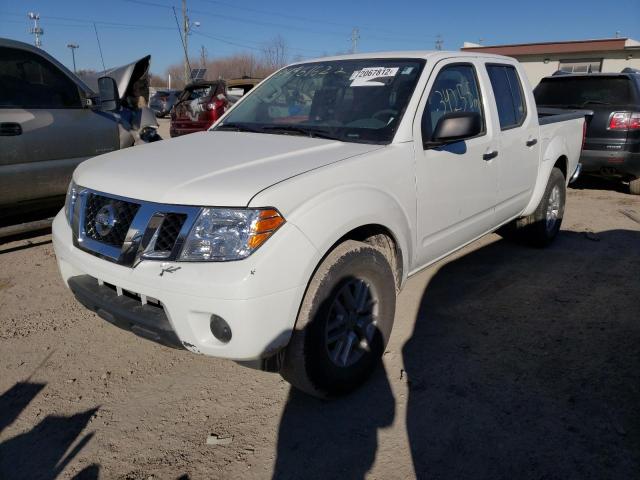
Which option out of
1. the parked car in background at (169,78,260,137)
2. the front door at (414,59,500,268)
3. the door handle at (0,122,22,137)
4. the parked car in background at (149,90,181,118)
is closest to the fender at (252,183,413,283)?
the front door at (414,59,500,268)

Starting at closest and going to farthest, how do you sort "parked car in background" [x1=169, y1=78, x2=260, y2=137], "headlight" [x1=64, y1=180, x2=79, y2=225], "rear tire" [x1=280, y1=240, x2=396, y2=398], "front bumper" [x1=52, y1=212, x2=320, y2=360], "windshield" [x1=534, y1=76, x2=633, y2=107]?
"front bumper" [x1=52, y1=212, x2=320, y2=360], "rear tire" [x1=280, y1=240, x2=396, y2=398], "headlight" [x1=64, y1=180, x2=79, y2=225], "windshield" [x1=534, y1=76, x2=633, y2=107], "parked car in background" [x1=169, y1=78, x2=260, y2=137]

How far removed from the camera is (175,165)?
256 cm

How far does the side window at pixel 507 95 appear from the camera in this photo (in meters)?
3.97

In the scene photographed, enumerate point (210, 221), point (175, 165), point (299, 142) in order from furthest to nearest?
1. point (299, 142)
2. point (175, 165)
3. point (210, 221)

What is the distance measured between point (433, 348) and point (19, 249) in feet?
13.7

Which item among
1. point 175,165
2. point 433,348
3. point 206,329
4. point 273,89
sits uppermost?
point 273,89

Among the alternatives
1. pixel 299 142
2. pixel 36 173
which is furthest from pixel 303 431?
pixel 36 173

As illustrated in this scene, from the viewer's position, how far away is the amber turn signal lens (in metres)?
2.10

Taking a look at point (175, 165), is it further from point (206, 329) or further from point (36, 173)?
point (36, 173)

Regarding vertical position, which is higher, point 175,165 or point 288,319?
point 175,165

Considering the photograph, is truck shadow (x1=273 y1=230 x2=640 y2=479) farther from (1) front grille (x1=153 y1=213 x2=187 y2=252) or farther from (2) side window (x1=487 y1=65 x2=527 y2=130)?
(2) side window (x1=487 y1=65 x2=527 y2=130)

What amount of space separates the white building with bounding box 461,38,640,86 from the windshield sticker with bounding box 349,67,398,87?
25577 millimetres

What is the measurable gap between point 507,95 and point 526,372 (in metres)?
2.36

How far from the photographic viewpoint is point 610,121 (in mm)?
7074
